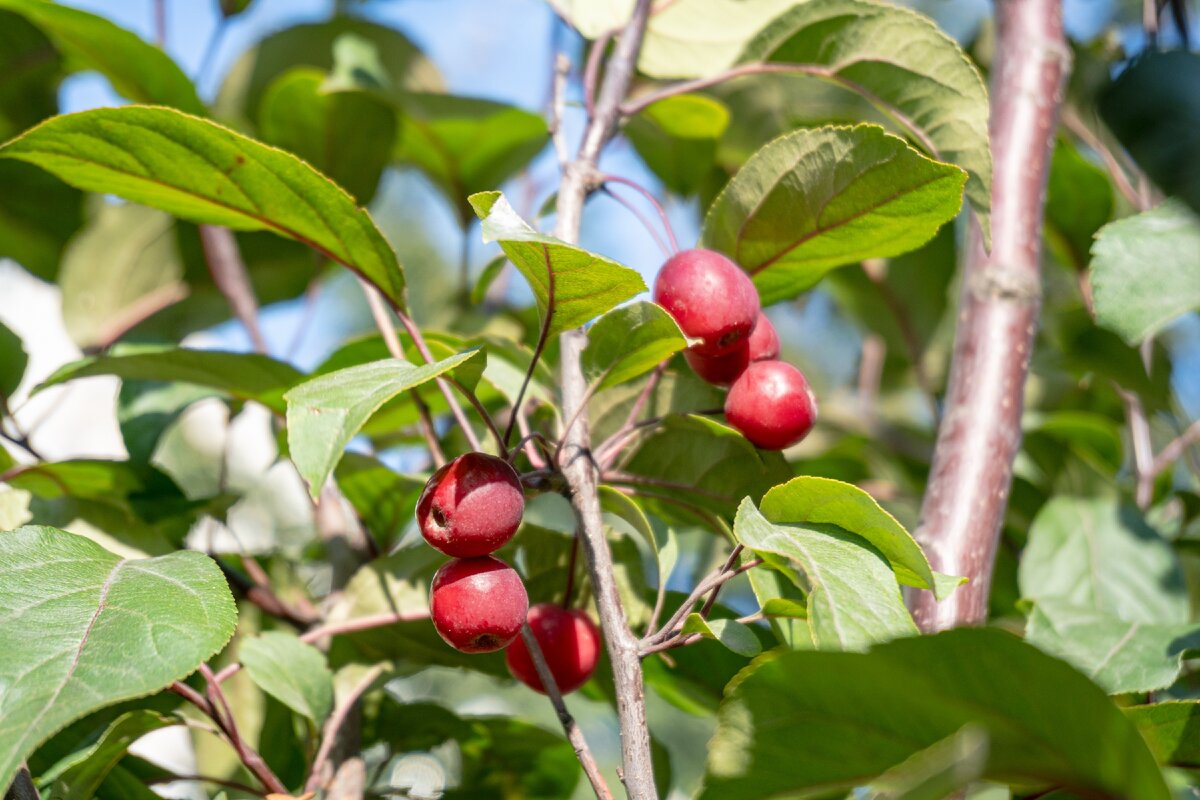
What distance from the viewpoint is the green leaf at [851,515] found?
61 cm

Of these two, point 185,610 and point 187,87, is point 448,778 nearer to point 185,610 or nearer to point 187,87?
point 185,610

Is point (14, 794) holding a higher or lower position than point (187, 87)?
lower

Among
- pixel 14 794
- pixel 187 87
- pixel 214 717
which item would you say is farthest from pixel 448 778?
pixel 187 87

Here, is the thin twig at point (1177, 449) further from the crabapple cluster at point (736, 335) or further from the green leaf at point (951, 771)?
the green leaf at point (951, 771)

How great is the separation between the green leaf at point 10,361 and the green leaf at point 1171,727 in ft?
Result: 3.53

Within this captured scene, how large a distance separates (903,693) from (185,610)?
0.41 metres

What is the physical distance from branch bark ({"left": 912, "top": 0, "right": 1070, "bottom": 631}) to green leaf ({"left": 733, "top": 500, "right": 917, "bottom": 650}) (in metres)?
0.24

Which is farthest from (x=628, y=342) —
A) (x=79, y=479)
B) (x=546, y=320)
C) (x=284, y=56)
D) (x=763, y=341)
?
(x=284, y=56)

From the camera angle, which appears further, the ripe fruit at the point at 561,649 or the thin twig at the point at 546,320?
the ripe fruit at the point at 561,649

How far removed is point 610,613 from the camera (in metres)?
0.66

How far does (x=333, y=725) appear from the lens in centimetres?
90

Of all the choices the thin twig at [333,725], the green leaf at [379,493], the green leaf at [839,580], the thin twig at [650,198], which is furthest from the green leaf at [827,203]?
the thin twig at [333,725]

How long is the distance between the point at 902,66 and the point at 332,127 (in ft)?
2.71

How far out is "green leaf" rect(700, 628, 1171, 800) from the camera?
0.44 m
